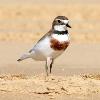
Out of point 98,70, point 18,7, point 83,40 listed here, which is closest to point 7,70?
point 98,70

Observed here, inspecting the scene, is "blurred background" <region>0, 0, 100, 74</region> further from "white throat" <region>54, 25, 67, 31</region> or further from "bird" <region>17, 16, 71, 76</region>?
"white throat" <region>54, 25, 67, 31</region>

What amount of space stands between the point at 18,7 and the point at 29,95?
1833cm

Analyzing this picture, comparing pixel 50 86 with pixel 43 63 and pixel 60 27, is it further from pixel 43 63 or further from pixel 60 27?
pixel 43 63

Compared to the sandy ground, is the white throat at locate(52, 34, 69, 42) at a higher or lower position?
higher

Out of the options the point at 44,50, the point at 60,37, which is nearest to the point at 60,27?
the point at 60,37

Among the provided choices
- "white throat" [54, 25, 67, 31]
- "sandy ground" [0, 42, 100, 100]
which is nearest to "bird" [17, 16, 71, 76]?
"white throat" [54, 25, 67, 31]

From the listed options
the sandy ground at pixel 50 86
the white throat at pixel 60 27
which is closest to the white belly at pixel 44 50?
the white throat at pixel 60 27

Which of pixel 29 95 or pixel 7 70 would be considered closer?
pixel 29 95

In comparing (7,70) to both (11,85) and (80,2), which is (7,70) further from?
(80,2)

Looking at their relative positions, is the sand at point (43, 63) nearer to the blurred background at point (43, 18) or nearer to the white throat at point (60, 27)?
the blurred background at point (43, 18)

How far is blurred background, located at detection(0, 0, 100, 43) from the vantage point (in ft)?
70.3

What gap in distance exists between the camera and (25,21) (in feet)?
83.0

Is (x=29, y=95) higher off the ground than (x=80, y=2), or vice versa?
(x=80, y=2)

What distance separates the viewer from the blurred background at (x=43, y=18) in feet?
70.3
